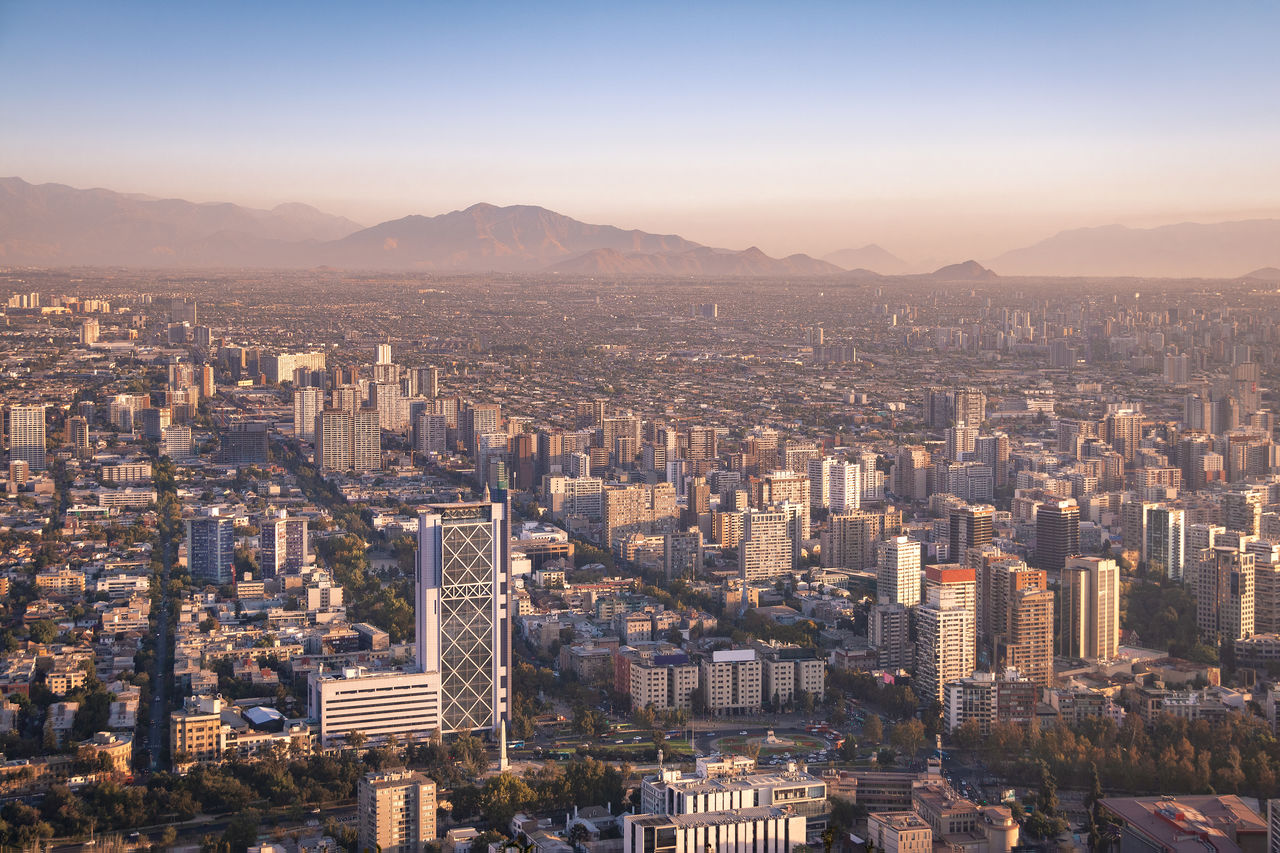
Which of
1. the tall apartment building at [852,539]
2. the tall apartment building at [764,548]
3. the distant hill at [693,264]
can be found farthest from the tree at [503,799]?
the distant hill at [693,264]

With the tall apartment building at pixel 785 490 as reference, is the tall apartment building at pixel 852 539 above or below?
below

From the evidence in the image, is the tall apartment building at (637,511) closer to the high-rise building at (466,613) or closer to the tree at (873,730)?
the high-rise building at (466,613)

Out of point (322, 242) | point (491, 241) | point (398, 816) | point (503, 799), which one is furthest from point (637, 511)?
point (491, 241)

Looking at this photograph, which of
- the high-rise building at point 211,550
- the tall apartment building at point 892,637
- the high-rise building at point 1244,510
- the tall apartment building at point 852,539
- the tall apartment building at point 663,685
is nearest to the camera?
the tall apartment building at point 663,685

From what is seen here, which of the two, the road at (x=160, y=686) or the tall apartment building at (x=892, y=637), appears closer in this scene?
the road at (x=160, y=686)

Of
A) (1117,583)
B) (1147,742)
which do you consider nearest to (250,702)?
(1147,742)

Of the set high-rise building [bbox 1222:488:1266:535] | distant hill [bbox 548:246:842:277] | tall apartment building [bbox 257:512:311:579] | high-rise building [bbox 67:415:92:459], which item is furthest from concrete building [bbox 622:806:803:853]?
distant hill [bbox 548:246:842:277]

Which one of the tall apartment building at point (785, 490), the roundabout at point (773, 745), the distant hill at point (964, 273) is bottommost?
the roundabout at point (773, 745)

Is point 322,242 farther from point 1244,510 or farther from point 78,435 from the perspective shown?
point 1244,510
